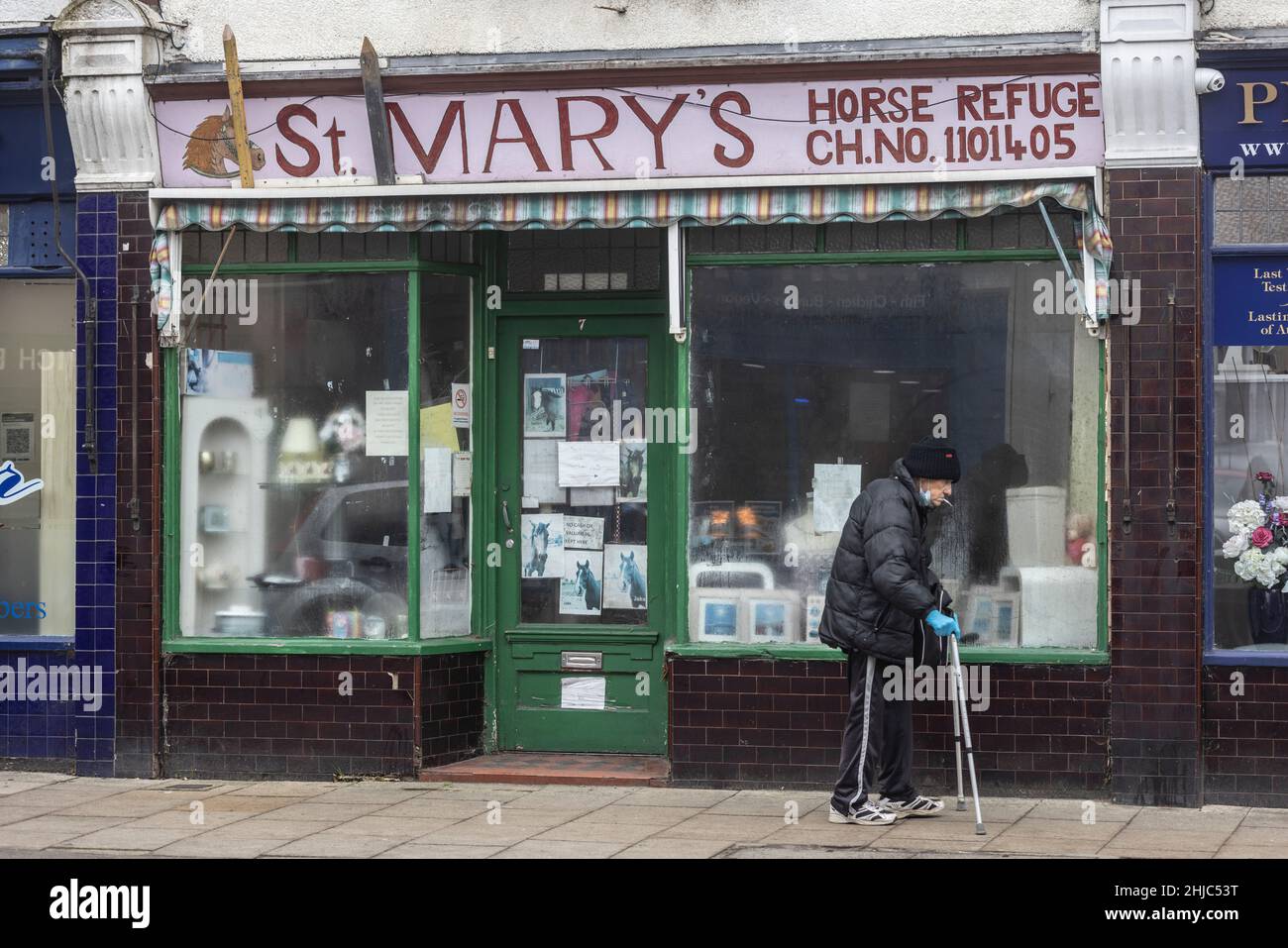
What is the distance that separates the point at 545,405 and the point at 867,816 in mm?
3424

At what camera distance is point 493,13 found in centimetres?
1041

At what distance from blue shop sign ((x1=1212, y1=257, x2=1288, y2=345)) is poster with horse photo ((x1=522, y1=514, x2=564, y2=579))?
406 centimetres

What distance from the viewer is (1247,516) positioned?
9.79 metres

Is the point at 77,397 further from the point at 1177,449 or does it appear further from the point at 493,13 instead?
the point at 1177,449

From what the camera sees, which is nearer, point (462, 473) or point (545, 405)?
point (462, 473)

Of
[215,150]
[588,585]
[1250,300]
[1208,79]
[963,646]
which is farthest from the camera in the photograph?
[588,585]

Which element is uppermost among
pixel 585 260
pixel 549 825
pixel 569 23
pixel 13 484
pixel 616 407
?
pixel 569 23

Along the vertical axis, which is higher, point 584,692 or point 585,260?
point 585,260

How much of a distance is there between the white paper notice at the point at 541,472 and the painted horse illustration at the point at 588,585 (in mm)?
438

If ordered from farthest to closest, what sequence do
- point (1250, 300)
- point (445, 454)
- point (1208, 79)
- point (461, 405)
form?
point (461, 405)
point (445, 454)
point (1250, 300)
point (1208, 79)

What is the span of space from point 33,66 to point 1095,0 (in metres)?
6.20

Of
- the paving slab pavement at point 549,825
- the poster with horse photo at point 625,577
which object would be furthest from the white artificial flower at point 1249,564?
the poster with horse photo at point 625,577

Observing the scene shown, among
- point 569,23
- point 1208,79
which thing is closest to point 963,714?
point 1208,79

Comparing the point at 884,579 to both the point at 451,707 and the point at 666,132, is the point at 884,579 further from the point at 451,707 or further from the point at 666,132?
the point at 451,707
